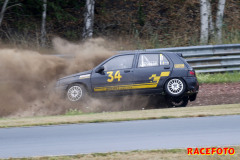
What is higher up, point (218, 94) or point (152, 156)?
point (218, 94)

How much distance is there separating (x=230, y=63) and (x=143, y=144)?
10131 mm

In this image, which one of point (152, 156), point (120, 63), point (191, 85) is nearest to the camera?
point (152, 156)

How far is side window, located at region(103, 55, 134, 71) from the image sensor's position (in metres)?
13.2

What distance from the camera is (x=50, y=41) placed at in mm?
22750

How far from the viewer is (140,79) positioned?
42.6ft

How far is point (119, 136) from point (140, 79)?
4.63m

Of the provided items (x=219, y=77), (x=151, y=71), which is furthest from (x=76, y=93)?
(x=219, y=77)

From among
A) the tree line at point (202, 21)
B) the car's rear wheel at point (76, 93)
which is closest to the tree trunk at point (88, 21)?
the tree line at point (202, 21)

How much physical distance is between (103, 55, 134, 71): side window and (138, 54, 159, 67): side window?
259 mm

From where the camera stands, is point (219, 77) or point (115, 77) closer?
point (115, 77)

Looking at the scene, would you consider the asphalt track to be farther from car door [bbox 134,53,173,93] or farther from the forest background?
the forest background

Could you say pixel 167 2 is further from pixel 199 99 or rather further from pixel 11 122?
pixel 11 122

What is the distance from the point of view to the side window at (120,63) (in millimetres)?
13195

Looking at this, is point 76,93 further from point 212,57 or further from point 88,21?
point 88,21
